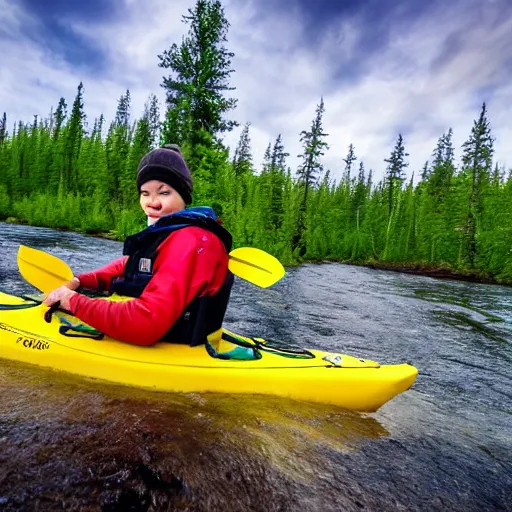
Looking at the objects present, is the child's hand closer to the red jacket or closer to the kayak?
the red jacket

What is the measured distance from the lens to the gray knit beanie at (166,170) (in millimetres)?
2564

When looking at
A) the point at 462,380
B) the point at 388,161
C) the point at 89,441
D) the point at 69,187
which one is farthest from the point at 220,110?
the point at 69,187

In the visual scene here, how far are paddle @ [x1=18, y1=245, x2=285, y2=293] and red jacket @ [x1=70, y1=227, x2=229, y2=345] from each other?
1.49 feet

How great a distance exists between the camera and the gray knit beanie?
2.56 meters

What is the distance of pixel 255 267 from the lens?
2.87m

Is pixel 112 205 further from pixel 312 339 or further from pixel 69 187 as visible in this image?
pixel 312 339

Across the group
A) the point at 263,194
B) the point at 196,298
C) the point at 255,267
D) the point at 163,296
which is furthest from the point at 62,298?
the point at 263,194

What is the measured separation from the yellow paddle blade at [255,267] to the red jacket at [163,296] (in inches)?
17.2

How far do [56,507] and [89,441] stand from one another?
1.40ft

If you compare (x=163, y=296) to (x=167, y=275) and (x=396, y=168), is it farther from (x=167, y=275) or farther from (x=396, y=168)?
(x=396, y=168)

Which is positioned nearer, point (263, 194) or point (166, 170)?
point (166, 170)

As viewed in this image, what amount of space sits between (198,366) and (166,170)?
127cm

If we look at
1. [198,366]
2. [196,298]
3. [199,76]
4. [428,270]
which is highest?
[199,76]

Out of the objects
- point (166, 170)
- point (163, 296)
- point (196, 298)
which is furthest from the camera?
point (166, 170)
